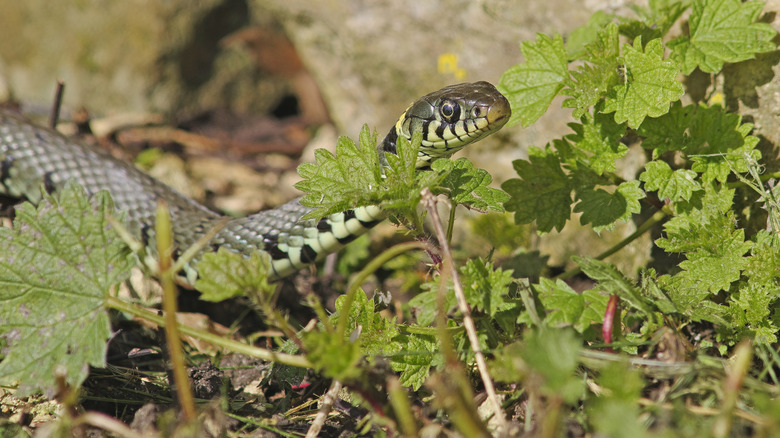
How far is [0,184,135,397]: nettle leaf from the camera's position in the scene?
1861mm

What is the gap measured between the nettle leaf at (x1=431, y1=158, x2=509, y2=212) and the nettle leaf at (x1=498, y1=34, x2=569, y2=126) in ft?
1.17

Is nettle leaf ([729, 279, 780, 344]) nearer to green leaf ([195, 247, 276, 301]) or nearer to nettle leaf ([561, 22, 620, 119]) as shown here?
nettle leaf ([561, 22, 620, 119])

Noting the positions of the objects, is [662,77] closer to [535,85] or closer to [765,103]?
[535,85]

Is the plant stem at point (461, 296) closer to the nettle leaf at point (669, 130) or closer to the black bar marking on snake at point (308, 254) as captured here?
the nettle leaf at point (669, 130)

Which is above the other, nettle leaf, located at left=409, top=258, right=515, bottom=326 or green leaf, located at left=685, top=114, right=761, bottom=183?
green leaf, located at left=685, top=114, right=761, bottom=183

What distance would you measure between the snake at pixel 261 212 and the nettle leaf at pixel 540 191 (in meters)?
0.31

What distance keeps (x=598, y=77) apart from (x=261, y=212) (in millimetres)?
2008

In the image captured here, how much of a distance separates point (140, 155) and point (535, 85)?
3.41 meters

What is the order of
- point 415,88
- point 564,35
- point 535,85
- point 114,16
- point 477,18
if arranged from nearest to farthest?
1. point 535,85
2. point 564,35
3. point 477,18
4. point 415,88
5. point 114,16

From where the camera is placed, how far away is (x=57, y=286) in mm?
1960

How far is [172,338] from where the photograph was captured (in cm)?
170

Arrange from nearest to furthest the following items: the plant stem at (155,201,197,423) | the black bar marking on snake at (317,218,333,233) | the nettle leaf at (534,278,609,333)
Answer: the plant stem at (155,201,197,423) → the nettle leaf at (534,278,609,333) → the black bar marking on snake at (317,218,333,233)

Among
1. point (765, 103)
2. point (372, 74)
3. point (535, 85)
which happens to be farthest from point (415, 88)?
point (765, 103)

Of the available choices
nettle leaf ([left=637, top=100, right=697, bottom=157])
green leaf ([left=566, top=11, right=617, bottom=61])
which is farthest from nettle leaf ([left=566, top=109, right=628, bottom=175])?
green leaf ([left=566, top=11, right=617, bottom=61])
